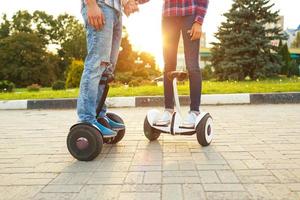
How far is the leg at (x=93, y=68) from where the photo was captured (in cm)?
332

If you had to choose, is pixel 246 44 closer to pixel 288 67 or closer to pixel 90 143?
pixel 288 67

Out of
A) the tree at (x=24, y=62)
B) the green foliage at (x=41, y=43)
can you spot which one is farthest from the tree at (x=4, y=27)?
the tree at (x=24, y=62)

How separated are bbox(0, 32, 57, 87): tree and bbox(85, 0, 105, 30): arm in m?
51.7

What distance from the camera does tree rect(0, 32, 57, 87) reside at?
174 feet

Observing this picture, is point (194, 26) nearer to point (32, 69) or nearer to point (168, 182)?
point (168, 182)

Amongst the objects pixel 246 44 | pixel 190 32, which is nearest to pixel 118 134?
pixel 190 32

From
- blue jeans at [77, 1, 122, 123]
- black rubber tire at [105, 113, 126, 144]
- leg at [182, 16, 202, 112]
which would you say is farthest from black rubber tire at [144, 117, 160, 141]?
blue jeans at [77, 1, 122, 123]

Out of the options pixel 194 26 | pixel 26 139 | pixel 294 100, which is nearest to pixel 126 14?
pixel 194 26

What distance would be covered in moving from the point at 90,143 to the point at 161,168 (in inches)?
25.8

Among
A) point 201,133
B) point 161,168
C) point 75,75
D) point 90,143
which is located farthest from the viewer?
point 75,75

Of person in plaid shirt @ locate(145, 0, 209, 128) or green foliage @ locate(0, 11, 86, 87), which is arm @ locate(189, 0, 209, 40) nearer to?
person in plaid shirt @ locate(145, 0, 209, 128)

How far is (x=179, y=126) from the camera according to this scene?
149 inches

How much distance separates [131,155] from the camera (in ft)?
11.0

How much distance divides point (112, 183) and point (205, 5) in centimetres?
209
